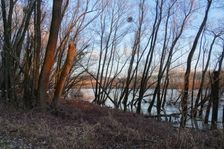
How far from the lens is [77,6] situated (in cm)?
2953

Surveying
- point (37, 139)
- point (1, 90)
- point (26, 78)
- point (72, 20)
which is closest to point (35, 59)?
point (26, 78)

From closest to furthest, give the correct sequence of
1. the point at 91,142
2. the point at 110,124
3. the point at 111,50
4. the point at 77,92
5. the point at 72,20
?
the point at 91,142 < the point at 110,124 < the point at 72,20 < the point at 77,92 < the point at 111,50

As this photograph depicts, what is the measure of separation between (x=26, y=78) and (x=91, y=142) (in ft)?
29.3

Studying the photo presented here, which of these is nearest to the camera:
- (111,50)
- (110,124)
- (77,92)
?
(110,124)

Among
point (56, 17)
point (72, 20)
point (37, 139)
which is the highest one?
point (72, 20)

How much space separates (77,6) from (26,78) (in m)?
14.9

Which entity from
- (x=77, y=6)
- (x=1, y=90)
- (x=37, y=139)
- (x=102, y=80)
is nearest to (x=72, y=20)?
(x=77, y=6)

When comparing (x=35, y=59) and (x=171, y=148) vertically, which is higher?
(x=35, y=59)

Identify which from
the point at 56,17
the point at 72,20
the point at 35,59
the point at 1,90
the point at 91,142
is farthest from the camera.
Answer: the point at 72,20

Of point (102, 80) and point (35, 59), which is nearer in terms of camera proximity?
point (35, 59)

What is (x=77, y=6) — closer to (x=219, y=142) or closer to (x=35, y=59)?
(x=35, y=59)

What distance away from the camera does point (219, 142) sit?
8.23m

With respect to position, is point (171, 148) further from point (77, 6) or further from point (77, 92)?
point (77, 92)

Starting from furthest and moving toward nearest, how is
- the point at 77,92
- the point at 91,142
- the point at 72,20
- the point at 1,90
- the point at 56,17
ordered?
the point at 77,92 < the point at 72,20 < the point at 1,90 < the point at 56,17 < the point at 91,142
